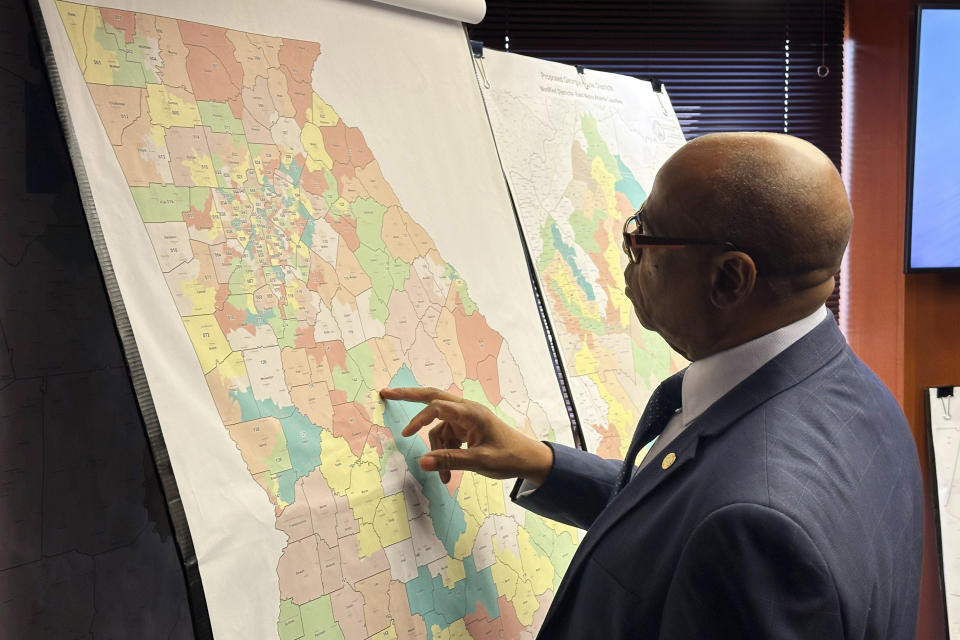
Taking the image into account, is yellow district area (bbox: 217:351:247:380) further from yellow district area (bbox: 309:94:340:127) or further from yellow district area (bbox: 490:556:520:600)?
yellow district area (bbox: 490:556:520:600)

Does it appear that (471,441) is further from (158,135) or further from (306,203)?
(158,135)

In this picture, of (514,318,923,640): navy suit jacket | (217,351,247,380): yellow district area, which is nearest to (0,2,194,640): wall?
(217,351,247,380): yellow district area

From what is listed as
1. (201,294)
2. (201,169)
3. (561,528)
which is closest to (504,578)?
(561,528)

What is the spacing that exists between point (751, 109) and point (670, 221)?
243 cm

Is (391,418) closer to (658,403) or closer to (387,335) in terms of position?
(387,335)

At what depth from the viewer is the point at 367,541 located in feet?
3.85

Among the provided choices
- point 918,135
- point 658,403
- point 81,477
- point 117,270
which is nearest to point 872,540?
point 658,403

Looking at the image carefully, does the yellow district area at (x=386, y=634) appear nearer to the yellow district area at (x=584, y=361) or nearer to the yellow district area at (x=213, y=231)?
the yellow district area at (x=213, y=231)

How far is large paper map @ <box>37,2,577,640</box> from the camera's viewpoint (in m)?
1.04

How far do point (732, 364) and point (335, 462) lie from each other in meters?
0.56

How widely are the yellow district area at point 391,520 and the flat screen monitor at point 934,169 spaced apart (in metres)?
2.42

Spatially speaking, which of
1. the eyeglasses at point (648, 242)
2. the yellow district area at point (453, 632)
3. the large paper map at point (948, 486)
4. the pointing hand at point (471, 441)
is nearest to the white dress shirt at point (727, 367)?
the eyeglasses at point (648, 242)

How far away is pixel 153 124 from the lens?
42.7 inches

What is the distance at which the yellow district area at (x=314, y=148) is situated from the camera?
128 cm
